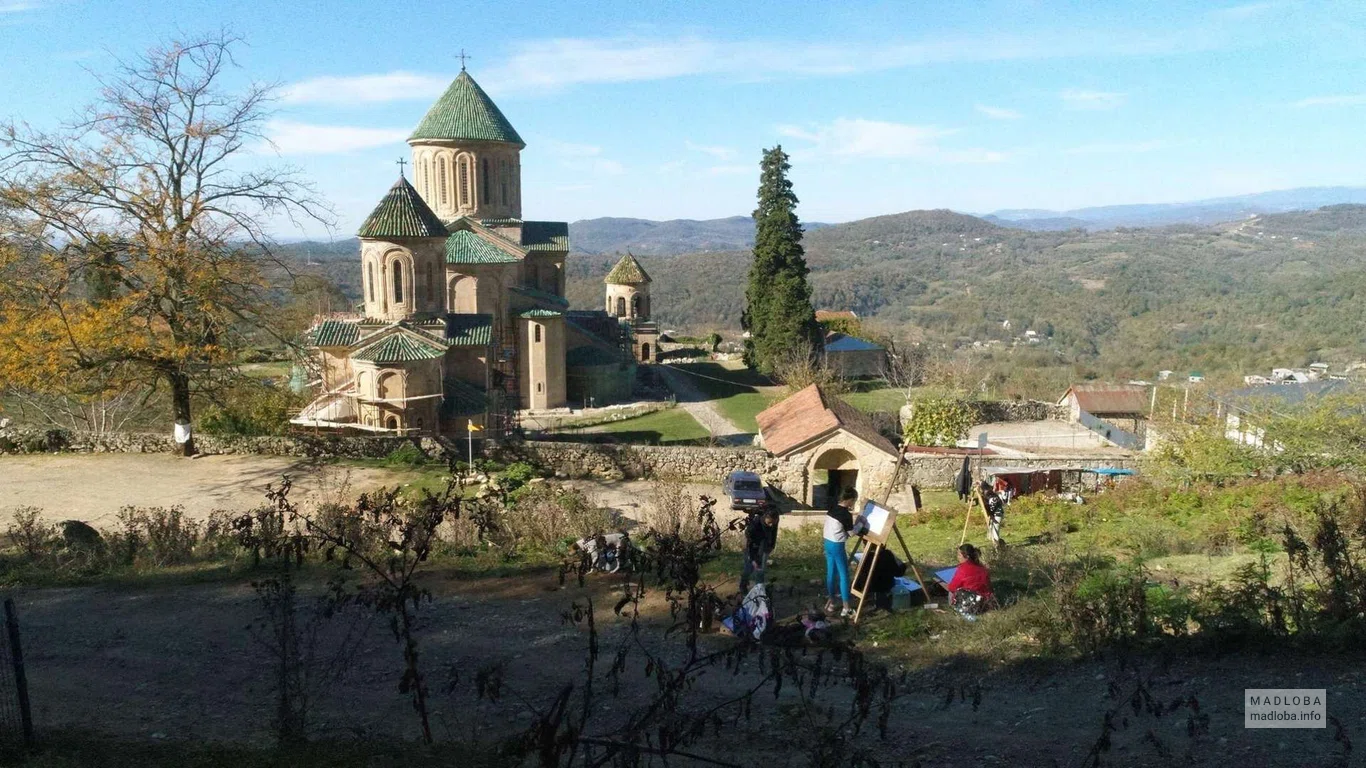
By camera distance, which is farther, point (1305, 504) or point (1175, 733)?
point (1305, 504)

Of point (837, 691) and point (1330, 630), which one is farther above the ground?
point (1330, 630)

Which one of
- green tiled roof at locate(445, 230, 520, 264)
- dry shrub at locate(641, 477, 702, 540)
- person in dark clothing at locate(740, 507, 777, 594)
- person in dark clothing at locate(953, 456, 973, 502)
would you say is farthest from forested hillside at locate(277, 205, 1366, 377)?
person in dark clothing at locate(740, 507, 777, 594)

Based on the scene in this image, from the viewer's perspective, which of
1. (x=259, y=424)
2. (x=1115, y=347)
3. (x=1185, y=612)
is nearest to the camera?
(x=1185, y=612)

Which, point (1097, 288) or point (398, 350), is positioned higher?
point (1097, 288)

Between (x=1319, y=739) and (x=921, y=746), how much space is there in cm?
212

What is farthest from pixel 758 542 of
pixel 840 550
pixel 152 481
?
pixel 152 481

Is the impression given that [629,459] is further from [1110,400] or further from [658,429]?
[1110,400]

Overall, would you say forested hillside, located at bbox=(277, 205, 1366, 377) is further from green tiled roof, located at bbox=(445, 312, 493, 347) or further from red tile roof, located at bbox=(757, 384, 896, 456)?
red tile roof, located at bbox=(757, 384, 896, 456)

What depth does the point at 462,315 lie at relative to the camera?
2466 centimetres

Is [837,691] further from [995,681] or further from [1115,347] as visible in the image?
[1115,347]

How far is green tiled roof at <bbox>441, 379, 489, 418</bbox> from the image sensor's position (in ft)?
73.1

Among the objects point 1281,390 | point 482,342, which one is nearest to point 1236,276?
point 1281,390

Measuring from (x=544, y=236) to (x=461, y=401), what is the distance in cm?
1179

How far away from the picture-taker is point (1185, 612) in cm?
666
